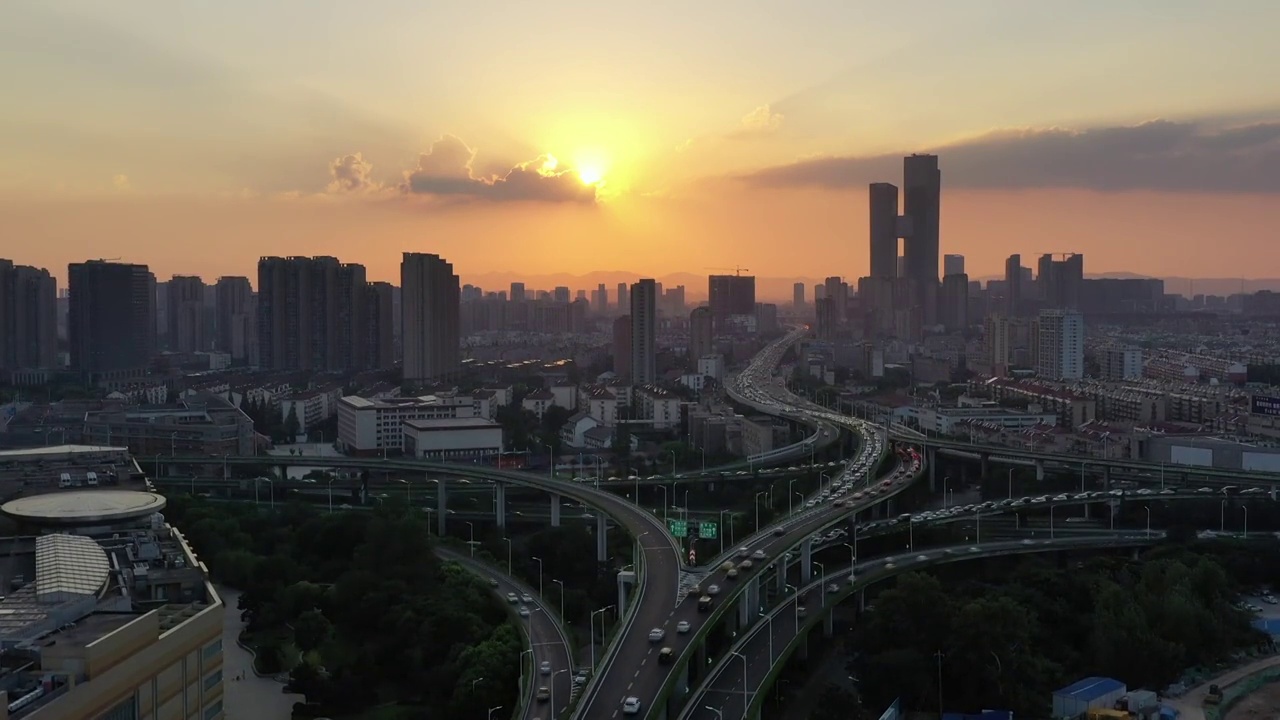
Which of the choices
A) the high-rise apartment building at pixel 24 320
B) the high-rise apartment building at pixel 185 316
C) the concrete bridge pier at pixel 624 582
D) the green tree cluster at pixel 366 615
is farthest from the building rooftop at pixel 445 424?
the high-rise apartment building at pixel 185 316

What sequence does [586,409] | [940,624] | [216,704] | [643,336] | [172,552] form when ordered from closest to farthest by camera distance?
[216,704], [172,552], [940,624], [586,409], [643,336]

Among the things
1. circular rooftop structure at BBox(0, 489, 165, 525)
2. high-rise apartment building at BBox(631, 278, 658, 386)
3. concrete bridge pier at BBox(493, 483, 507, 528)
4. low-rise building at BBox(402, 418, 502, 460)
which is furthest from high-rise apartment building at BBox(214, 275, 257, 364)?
circular rooftop structure at BBox(0, 489, 165, 525)

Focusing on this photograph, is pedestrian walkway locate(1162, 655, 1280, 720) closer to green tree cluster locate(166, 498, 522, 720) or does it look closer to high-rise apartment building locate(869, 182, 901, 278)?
green tree cluster locate(166, 498, 522, 720)

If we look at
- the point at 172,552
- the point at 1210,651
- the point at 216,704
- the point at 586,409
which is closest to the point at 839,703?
the point at 1210,651

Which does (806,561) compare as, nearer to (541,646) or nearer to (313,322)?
(541,646)

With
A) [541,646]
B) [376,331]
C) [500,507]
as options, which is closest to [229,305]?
[376,331]

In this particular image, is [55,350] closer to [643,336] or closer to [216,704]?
[643,336]
